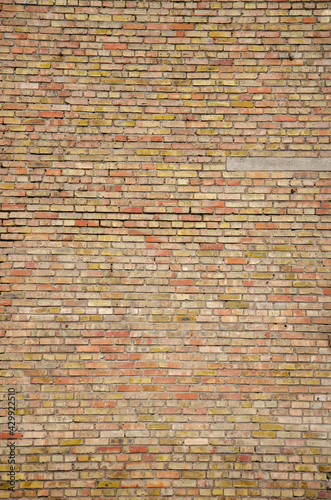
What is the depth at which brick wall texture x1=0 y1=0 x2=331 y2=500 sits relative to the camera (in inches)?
117

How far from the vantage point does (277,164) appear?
3.22 meters

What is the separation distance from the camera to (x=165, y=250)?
316 cm

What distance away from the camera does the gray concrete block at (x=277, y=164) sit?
10.6ft

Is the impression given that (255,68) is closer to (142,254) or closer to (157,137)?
(157,137)

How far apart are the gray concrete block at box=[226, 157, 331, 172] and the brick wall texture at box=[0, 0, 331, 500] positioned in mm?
37

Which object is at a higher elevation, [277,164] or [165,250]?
[277,164]

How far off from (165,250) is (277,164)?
123 centimetres

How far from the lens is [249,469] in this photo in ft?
9.70

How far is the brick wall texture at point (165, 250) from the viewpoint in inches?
117

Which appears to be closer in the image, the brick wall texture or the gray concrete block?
the brick wall texture

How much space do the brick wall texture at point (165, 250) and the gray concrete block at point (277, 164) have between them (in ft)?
0.12

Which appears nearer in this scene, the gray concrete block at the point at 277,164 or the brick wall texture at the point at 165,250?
the brick wall texture at the point at 165,250

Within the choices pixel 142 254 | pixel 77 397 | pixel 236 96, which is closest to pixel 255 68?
pixel 236 96

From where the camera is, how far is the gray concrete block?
3219 millimetres
